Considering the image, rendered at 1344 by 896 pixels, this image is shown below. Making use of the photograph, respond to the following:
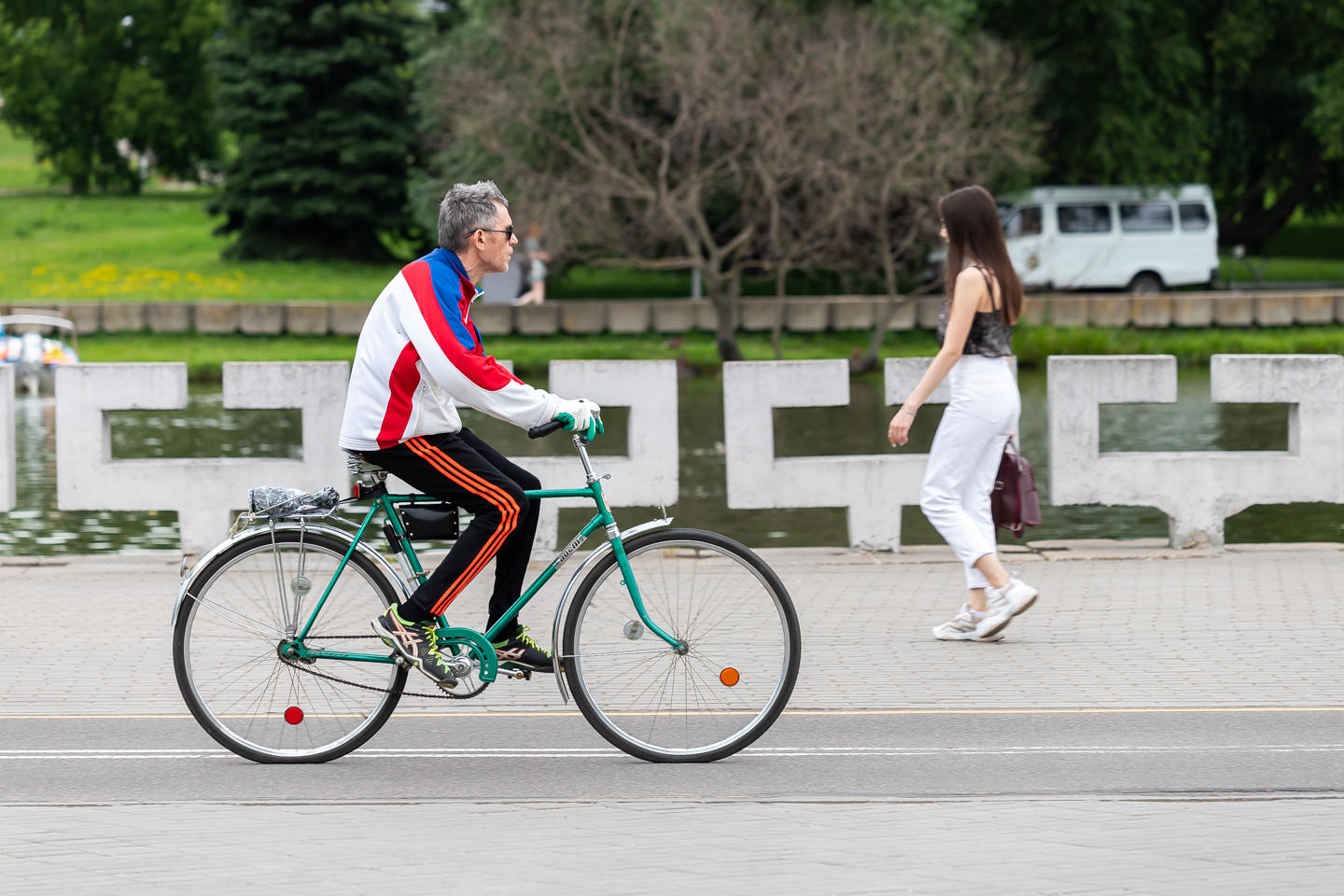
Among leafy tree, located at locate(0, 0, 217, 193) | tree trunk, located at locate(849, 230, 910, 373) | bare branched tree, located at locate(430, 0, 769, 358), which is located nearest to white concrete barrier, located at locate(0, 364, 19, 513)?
bare branched tree, located at locate(430, 0, 769, 358)

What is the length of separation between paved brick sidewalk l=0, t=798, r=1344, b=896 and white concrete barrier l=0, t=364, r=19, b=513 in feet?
17.8

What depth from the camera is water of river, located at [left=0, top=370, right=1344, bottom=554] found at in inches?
497

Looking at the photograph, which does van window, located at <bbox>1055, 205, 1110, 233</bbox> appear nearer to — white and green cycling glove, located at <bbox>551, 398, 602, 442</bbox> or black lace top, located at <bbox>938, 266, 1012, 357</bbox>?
black lace top, located at <bbox>938, 266, 1012, 357</bbox>

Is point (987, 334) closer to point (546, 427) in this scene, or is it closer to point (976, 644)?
point (976, 644)

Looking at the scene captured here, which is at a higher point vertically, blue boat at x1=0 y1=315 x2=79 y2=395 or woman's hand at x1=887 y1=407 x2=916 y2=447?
blue boat at x1=0 y1=315 x2=79 y2=395

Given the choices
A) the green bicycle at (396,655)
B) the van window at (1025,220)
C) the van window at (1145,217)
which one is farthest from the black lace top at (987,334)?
the van window at (1145,217)

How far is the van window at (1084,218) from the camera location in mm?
36531

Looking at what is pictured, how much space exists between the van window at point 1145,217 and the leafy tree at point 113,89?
37515mm

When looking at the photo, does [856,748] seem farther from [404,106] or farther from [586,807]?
[404,106]

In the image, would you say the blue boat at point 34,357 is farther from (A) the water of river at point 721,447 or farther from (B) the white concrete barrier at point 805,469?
(B) the white concrete barrier at point 805,469

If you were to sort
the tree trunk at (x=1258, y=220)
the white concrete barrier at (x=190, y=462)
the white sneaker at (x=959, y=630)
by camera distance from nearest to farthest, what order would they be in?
the white sneaker at (x=959, y=630), the white concrete barrier at (x=190, y=462), the tree trunk at (x=1258, y=220)

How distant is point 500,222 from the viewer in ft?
18.7

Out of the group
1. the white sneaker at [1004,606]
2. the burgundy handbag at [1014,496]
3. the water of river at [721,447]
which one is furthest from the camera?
the water of river at [721,447]

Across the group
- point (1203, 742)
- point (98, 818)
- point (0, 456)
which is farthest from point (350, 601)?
point (0, 456)
